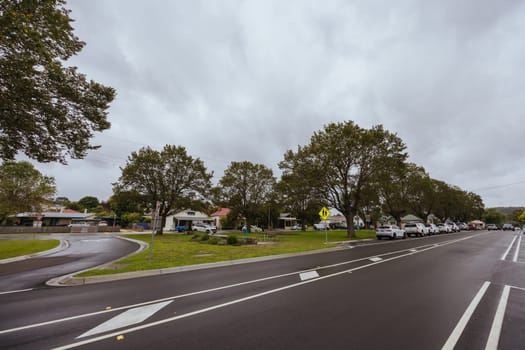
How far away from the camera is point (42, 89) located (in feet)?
31.8

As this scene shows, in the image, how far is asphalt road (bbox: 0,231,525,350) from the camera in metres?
3.68

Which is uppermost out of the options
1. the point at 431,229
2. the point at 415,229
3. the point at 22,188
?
the point at 22,188

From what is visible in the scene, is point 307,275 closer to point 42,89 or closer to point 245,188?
point 42,89

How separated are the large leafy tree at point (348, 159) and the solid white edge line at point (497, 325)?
70.2 ft

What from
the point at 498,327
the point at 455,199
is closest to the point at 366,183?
the point at 498,327

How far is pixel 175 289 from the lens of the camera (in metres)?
6.67

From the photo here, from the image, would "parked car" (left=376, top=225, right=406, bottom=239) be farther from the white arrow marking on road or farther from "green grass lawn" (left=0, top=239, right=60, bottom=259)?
"green grass lawn" (left=0, top=239, right=60, bottom=259)

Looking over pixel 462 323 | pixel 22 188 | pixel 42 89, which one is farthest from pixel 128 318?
pixel 22 188

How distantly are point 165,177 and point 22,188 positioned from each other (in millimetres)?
24587

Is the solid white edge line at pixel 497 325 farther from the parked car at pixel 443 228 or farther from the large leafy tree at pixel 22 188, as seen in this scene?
the large leafy tree at pixel 22 188

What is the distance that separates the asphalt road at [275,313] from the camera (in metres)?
3.68

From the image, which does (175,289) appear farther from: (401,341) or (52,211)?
(52,211)

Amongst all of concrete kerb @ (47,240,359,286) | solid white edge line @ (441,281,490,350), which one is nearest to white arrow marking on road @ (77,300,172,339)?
concrete kerb @ (47,240,359,286)

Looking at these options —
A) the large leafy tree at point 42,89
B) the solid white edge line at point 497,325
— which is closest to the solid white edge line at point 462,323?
the solid white edge line at point 497,325
